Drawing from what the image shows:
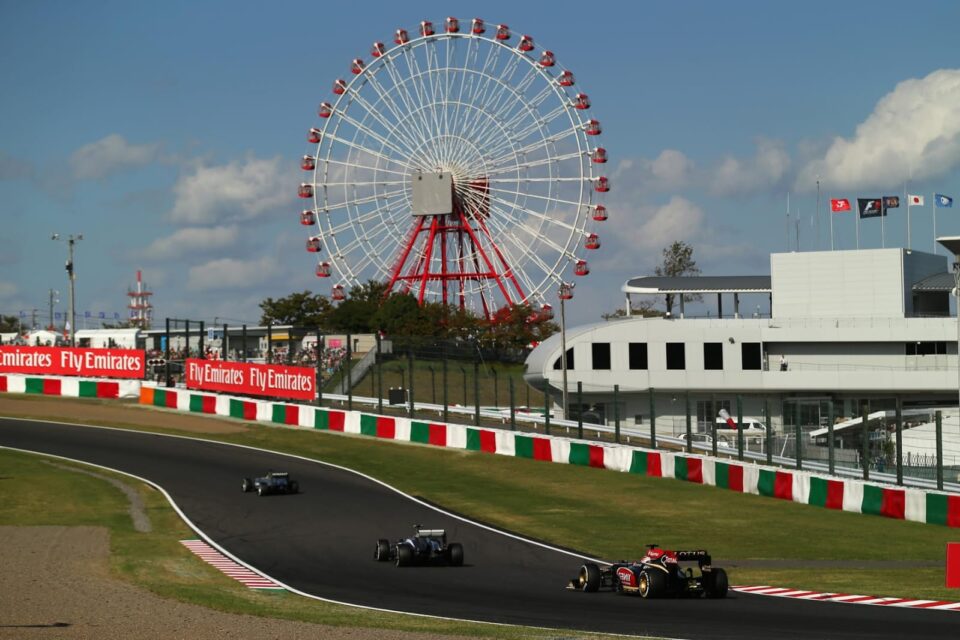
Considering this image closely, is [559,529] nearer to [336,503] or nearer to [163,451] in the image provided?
[336,503]

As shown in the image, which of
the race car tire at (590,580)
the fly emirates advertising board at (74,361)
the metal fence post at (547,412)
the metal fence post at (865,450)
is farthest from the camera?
the fly emirates advertising board at (74,361)

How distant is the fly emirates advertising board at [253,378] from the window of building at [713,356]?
2560cm

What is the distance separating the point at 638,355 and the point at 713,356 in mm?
4044

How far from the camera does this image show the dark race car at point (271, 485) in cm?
3278

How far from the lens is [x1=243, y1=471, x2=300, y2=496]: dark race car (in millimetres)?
32781

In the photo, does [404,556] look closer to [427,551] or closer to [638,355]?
[427,551]

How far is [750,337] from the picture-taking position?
69062 millimetres

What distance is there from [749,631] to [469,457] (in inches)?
1102

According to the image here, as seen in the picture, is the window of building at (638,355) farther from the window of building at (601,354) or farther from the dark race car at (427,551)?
the dark race car at (427,551)

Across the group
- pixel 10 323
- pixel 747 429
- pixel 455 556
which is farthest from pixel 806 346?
pixel 10 323

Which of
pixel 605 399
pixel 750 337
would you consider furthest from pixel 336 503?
pixel 750 337

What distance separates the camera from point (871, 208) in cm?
A: 7131

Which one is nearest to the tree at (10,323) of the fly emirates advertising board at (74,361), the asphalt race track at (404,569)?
the fly emirates advertising board at (74,361)

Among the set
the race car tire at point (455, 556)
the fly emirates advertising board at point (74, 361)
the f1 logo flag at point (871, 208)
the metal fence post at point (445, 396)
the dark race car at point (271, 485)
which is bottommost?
the race car tire at point (455, 556)
